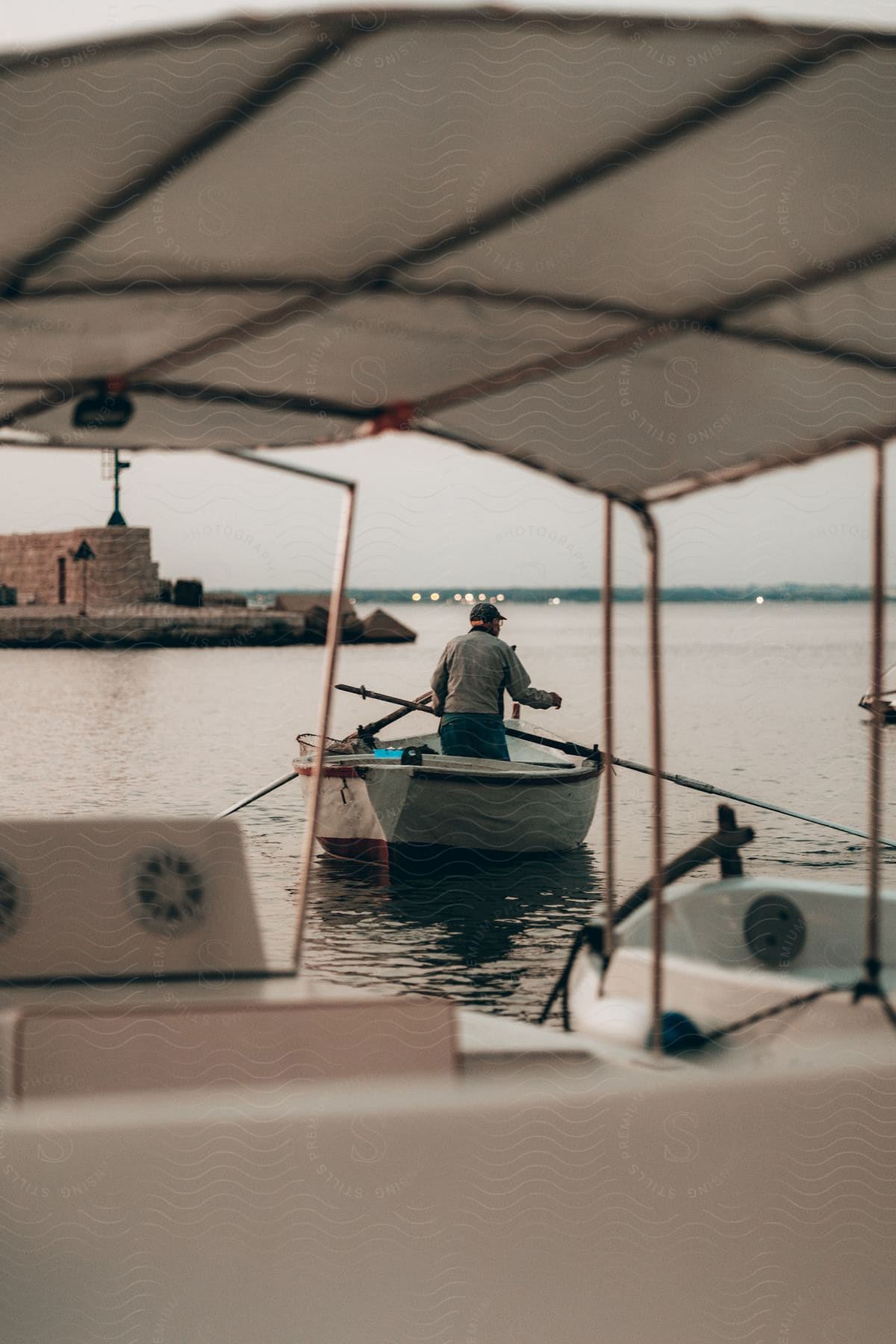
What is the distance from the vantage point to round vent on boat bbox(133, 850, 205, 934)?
2998 mm

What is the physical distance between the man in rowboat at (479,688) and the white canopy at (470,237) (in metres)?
3.58

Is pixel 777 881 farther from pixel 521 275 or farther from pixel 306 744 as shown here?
pixel 306 744

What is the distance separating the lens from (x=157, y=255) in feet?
7.54

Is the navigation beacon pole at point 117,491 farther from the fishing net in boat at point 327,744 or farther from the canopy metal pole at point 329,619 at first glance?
the fishing net in boat at point 327,744

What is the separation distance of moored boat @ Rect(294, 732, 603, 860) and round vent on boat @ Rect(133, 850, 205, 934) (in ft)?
14.7

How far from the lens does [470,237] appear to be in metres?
2.31

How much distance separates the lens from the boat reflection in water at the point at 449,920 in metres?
7.74

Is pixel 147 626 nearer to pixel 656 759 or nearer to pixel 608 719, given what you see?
pixel 608 719

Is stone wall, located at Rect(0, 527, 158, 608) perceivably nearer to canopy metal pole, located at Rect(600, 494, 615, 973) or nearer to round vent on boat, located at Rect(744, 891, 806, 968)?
canopy metal pole, located at Rect(600, 494, 615, 973)

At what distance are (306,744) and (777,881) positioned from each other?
565cm

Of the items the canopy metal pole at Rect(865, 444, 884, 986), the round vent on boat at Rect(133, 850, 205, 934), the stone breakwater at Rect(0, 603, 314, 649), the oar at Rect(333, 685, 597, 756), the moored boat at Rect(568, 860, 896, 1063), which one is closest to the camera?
the moored boat at Rect(568, 860, 896, 1063)

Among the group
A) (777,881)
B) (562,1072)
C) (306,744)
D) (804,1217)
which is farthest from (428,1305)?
(306,744)

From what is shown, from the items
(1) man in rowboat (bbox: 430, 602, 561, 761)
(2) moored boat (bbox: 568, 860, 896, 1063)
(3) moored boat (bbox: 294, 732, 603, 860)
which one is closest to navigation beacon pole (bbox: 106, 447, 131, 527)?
(2) moored boat (bbox: 568, 860, 896, 1063)

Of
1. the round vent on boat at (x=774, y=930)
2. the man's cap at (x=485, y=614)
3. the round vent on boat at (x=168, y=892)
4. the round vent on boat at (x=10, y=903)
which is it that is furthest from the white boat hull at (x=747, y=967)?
the man's cap at (x=485, y=614)
